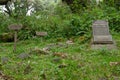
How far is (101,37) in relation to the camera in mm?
10680

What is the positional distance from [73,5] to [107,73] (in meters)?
10.5

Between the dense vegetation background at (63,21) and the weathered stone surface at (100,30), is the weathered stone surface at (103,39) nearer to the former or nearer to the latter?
the weathered stone surface at (100,30)

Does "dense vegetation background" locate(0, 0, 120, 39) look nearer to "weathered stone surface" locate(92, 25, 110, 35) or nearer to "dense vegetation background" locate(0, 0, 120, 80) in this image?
"dense vegetation background" locate(0, 0, 120, 80)

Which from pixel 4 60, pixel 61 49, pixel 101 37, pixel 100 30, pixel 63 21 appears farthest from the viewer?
pixel 63 21

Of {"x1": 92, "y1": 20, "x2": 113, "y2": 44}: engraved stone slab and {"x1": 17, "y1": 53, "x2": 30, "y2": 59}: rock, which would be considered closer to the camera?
{"x1": 17, "y1": 53, "x2": 30, "y2": 59}: rock

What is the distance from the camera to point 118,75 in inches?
273

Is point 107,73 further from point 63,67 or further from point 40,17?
point 40,17

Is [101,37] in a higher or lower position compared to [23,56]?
higher

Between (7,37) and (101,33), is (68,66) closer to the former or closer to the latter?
(101,33)

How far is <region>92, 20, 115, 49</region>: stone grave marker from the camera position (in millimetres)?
10082

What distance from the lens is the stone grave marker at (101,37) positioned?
10.1m

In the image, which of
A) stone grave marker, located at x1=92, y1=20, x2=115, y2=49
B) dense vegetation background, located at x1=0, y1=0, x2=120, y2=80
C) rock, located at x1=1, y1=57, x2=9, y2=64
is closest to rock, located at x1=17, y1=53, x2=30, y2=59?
dense vegetation background, located at x1=0, y1=0, x2=120, y2=80

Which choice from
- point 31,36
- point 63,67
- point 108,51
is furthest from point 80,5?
point 63,67

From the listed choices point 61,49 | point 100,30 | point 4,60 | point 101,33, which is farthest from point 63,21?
point 4,60
